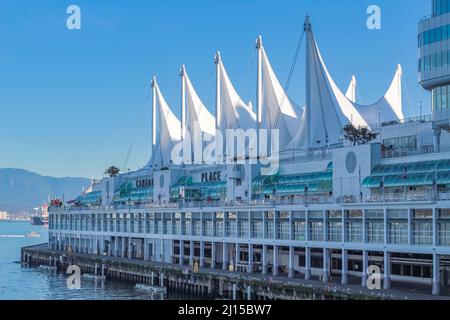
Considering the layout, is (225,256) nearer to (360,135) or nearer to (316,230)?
(316,230)

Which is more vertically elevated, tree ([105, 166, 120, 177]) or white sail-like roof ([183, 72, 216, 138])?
white sail-like roof ([183, 72, 216, 138])

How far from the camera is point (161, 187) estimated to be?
107125 mm

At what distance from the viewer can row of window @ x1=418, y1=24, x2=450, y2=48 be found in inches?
2199

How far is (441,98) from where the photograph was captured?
191ft

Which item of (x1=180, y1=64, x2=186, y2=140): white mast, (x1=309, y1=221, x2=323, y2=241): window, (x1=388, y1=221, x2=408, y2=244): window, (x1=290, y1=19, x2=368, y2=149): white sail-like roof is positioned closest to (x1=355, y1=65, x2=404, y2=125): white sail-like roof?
(x1=290, y1=19, x2=368, y2=149): white sail-like roof

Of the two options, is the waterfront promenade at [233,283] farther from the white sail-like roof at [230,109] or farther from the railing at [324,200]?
the white sail-like roof at [230,109]

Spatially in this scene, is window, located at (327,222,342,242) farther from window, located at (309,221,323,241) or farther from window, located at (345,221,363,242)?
window, located at (345,221,363,242)

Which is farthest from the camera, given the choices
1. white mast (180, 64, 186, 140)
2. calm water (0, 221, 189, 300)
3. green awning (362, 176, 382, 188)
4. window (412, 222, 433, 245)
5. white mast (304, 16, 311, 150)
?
white mast (180, 64, 186, 140)

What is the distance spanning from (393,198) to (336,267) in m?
15.7

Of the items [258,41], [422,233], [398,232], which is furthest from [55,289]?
[422,233]

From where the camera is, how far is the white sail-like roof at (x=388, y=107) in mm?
106938

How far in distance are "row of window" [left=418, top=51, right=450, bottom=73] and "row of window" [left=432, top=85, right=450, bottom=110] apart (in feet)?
6.10

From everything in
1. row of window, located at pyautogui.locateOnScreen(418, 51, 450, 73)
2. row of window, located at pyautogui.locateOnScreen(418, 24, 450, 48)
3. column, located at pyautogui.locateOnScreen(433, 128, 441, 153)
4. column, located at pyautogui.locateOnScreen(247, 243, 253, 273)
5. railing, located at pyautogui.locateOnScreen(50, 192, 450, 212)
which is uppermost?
row of window, located at pyautogui.locateOnScreen(418, 24, 450, 48)

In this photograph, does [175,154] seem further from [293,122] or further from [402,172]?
[402,172]
